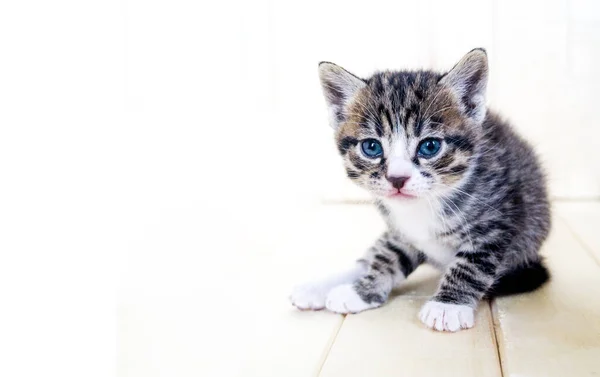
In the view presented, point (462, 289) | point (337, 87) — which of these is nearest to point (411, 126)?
point (337, 87)

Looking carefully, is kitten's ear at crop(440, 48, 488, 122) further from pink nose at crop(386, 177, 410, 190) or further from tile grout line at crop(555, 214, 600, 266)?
tile grout line at crop(555, 214, 600, 266)

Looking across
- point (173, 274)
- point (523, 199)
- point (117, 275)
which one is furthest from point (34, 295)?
point (523, 199)

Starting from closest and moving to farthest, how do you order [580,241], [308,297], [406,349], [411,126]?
1. [406,349]
2. [411,126]
3. [308,297]
4. [580,241]

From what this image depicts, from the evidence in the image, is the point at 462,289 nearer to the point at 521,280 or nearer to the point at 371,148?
the point at 521,280

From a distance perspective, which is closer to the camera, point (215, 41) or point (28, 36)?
point (28, 36)

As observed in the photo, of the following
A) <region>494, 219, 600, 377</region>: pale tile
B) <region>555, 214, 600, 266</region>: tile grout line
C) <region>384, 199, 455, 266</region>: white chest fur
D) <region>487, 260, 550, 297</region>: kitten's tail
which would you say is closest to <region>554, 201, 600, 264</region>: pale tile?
<region>555, 214, 600, 266</region>: tile grout line

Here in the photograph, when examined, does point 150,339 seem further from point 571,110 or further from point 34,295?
point 571,110
